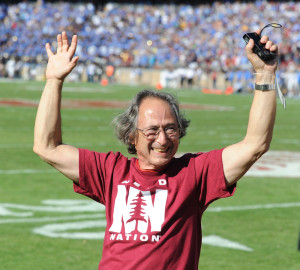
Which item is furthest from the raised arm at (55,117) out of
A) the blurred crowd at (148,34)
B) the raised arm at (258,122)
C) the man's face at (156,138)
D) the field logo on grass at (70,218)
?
the blurred crowd at (148,34)

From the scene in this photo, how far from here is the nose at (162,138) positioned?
12.2ft

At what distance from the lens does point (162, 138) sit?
147 inches

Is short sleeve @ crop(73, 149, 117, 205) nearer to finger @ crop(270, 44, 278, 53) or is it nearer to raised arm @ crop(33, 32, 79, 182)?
raised arm @ crop(33, 32, 79, 182)

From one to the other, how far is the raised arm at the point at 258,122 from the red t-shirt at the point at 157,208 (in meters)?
0.10

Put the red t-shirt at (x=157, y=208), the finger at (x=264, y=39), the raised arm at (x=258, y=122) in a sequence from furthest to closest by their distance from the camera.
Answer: the red t-shirt at (x=157, y=208)
the raised arm at (x=258, y=122)
the finger at (x=264, y=39)

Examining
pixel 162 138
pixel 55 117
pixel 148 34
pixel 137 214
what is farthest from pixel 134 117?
pixel 148 34

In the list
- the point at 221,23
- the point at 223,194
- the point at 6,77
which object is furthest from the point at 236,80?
the point at 223,194

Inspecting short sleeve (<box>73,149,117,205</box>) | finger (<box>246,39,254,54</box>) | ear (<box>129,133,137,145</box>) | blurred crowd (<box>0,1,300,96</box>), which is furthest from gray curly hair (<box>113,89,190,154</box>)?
blurred crowd (<box>0,1,300,96</box>)

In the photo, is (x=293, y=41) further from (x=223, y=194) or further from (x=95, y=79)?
(x=223, y=194)

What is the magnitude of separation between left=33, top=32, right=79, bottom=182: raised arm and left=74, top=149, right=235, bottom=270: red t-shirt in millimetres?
77

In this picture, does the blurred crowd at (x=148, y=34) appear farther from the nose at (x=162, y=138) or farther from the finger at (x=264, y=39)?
the finger at (x=264, y=39)

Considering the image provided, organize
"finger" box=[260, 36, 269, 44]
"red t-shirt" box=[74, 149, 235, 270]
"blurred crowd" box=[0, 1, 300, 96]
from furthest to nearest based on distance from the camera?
1. "blurred crowd" box=[0, 1, 300, 96]
2. "red t-shirt" box=[74, 149, 235, 270]
3. "finger" box=[260, 36, 269, 44]

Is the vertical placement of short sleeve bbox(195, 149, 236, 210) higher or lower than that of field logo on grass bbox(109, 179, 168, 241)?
higher

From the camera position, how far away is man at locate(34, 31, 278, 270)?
3.65 meters
